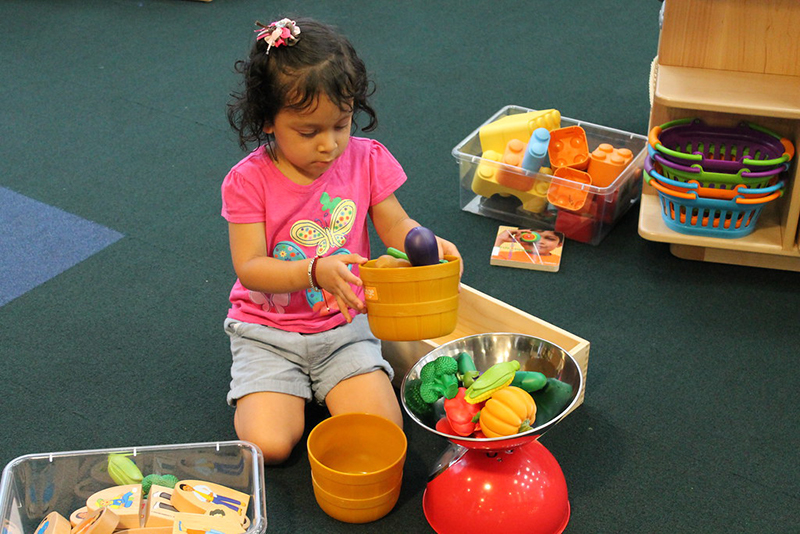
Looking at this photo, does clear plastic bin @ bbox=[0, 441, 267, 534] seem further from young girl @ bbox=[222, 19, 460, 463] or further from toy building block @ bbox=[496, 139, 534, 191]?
toy building block @ bbox=[496, 139, 534, 191]

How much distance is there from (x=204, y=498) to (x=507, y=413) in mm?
386

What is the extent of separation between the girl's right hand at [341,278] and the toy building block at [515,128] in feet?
2.65

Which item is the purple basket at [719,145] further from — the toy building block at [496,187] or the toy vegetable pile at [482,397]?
the toy vegetable pile at [482,397]

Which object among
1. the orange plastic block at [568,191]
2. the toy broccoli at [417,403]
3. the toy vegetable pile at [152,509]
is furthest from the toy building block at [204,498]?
the orange plastic block at [568,191]

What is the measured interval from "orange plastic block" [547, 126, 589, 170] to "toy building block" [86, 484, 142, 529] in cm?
103

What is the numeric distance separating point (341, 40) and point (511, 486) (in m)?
0.60

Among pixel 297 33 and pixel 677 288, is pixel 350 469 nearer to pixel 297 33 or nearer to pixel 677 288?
pixel 297 33

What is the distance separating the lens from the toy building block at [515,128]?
1.78 metres

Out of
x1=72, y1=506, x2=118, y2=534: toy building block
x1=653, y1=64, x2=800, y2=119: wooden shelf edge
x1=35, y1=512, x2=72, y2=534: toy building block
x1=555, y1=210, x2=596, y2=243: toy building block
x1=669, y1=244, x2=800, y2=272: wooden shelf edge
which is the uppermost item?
x1=653, y1=64, x2=800, y2=119: wooden shelf edge

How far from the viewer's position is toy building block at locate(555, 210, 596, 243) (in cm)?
169

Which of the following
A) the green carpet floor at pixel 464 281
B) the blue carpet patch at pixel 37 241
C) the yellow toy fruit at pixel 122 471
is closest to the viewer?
the yellow toy fruit at pixel 122 471

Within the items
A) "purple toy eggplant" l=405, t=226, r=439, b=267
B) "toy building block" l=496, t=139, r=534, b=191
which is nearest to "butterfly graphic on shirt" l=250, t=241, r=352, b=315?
"purple toy eggplant" l=405, t=226, r=439, b=267

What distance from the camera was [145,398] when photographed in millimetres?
1351

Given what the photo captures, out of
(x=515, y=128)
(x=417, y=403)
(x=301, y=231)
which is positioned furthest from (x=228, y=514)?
(x=515, y=128)
